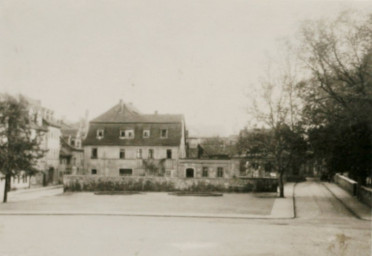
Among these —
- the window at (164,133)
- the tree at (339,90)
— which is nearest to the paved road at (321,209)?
the tree at (339,90)

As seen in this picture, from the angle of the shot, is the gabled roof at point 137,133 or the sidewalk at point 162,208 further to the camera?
the sidewalk at point 162,208

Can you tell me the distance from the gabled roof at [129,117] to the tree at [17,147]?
11.7ft

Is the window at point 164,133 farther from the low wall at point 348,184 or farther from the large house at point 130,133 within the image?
the low wall at point 348,184

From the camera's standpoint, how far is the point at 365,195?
78.3ft

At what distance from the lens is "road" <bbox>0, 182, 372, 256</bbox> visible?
12.0 m

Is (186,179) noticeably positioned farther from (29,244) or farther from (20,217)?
(29,244)

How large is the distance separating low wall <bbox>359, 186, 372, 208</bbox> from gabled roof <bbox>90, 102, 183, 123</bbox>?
37.9 ft

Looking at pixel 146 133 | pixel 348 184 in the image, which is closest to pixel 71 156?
pixel 348 184

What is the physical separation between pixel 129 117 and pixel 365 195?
508 inches

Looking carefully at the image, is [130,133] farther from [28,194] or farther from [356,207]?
[28,194]

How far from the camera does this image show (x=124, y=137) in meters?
18.7

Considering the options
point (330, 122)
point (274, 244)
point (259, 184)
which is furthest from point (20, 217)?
point (259, 184)

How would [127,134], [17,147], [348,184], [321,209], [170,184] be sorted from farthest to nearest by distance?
[348,184], [170,184], [17,147], [321,209], [127,134]

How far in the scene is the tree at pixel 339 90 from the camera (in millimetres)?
16609
